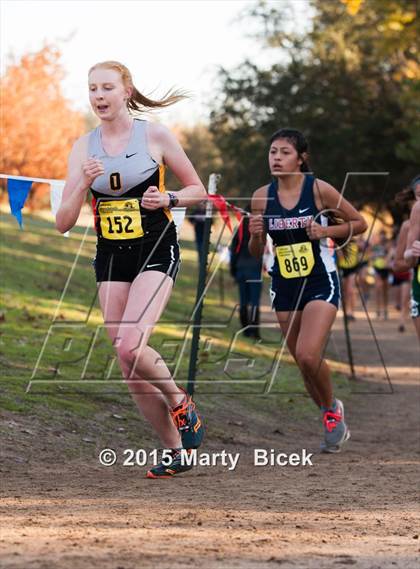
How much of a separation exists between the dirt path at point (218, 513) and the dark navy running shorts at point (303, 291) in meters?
1.14

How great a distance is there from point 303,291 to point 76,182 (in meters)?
2.47

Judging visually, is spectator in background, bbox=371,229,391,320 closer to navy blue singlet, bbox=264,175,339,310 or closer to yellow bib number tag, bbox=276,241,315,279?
navy blue singlet, bbox=264,175,339,310

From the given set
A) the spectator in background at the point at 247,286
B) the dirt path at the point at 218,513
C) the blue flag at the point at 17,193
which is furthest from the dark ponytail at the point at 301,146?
the spectator in background at the point at 247,286

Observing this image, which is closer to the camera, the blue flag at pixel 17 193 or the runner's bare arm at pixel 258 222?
the runner's bare arm at pixel 258 222

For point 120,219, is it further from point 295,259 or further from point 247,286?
point 247,286

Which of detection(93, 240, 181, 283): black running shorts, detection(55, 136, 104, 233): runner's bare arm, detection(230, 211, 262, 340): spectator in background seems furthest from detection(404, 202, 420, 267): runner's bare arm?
detection(230, 211, 262, 340): spectator in background

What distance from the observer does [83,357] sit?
1256 cm

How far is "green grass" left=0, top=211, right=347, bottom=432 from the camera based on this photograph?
33.9 ft

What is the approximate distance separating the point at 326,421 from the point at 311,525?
11.1 feet

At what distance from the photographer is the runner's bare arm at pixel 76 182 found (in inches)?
267

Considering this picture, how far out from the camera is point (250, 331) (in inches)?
733

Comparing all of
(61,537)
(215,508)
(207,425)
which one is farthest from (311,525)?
(207,425)

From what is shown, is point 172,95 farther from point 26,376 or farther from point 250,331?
point 250,331

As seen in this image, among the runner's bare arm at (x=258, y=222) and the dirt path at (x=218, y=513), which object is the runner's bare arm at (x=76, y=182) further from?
the runner's bare arm at (x=258, y=222)
